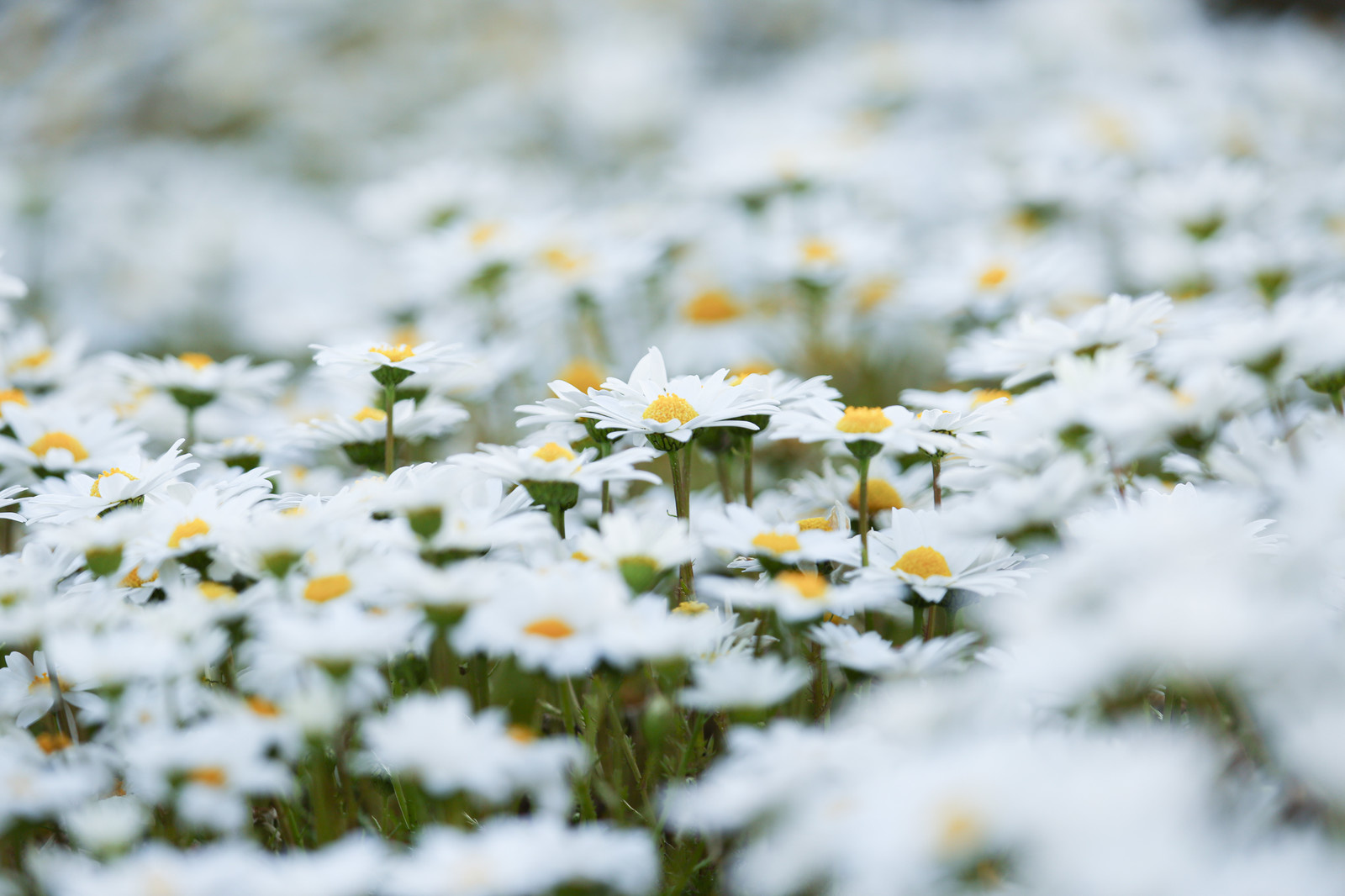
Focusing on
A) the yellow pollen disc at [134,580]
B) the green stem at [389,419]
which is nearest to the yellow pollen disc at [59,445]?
the yellow pollen disc at [134,580]

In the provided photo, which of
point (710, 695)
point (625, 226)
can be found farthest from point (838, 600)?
point (625, 226)

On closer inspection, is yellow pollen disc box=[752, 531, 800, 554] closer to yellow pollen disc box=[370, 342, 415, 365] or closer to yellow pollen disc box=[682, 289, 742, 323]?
yellow pollen disc box=[370, 342, 415, 365]

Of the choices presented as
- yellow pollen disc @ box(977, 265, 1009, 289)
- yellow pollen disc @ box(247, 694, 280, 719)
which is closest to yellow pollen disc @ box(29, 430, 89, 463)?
yellow pollen disc @ box(247, 694, 280, 719)

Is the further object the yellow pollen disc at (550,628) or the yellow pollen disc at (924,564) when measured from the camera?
the yellow pollen disc at (924,564)

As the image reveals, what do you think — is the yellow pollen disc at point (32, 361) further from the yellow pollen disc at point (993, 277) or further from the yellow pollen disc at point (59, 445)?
the yellow pollen disc at point (993, 277)

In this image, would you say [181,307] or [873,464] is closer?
[873,464]

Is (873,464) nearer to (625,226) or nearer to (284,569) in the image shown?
(284,569)
